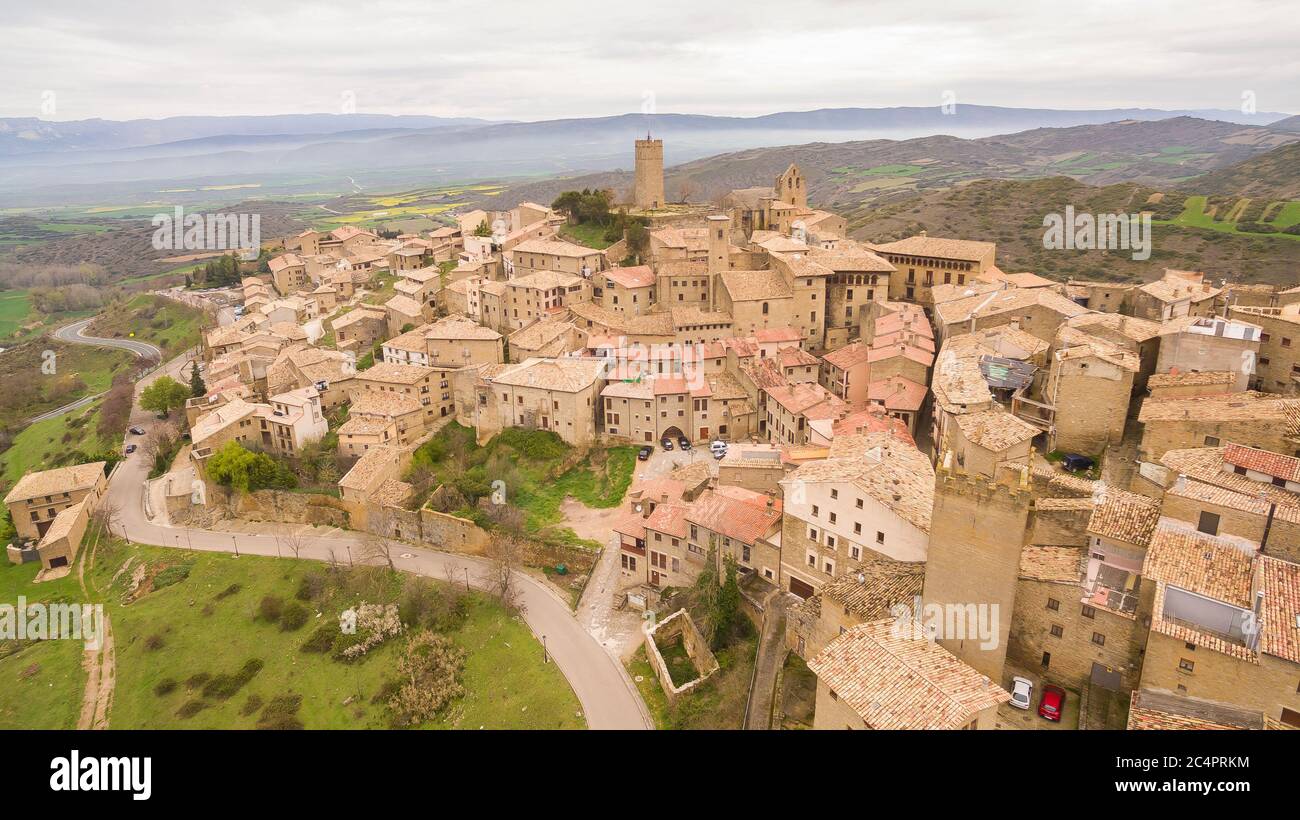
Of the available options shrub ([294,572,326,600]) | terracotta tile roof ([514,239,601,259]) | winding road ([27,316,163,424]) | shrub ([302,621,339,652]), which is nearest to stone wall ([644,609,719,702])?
shrub ([302,621,339,652])

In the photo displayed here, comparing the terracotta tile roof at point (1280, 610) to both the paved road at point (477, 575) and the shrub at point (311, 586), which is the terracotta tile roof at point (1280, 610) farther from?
the shrub at point (311, 586)

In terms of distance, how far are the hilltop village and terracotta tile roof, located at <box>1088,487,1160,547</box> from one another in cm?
9

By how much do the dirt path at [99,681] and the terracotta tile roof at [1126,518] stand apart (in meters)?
38.6

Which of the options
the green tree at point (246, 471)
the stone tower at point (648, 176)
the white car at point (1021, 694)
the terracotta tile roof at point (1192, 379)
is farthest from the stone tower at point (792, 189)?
the white car at point (1021, 694)

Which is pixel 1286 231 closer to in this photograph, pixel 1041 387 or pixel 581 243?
pixel 1041 387

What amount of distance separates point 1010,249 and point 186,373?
87.8m

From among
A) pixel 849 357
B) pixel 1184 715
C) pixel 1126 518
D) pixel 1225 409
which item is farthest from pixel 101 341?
pixel 1184 715

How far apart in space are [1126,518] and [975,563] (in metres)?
5.49

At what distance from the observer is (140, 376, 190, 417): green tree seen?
57.6 meters

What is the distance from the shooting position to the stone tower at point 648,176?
7631cm

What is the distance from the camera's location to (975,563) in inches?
753

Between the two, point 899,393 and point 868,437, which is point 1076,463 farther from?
point 899,393

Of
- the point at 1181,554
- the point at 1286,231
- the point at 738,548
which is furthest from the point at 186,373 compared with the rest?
the point at 1286,231
